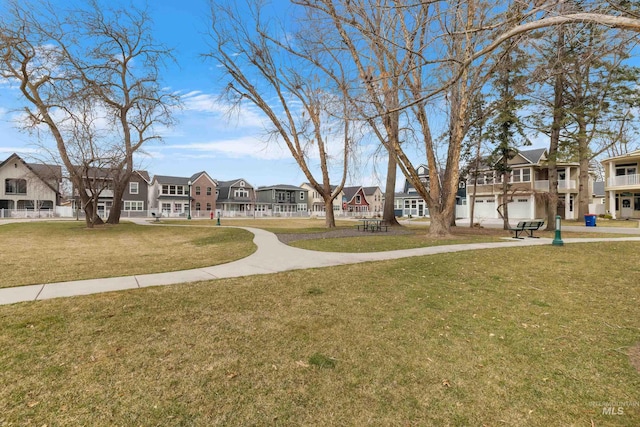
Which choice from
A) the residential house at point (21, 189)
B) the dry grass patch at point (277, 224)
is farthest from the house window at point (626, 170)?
the residential house at point (21, 189)

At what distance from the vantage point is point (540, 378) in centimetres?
Answer: 310

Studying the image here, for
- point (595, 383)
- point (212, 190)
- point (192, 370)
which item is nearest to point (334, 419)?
point (192, 370)

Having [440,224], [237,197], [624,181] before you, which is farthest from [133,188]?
[624,181]

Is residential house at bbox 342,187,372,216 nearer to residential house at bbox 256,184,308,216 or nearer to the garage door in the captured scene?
residential house at bbox 256,184,308,216

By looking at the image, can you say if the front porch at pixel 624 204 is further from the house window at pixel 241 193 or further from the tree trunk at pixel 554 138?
the house window at pixel 241 193

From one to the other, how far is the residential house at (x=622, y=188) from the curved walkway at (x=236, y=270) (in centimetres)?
2912

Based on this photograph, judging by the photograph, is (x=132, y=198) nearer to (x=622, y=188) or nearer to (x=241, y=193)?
(x=241, y=193)

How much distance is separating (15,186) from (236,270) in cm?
5128

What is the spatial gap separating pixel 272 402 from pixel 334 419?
0.55m

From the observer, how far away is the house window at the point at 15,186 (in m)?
41.2

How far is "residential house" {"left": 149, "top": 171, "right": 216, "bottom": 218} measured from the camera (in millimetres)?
52219

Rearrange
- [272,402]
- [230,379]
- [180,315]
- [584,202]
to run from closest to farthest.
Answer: [272,402] < [230,379] < [180,315] < [584,202]

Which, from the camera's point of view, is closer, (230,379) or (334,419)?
(334,419)

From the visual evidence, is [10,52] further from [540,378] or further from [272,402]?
[540,378]
